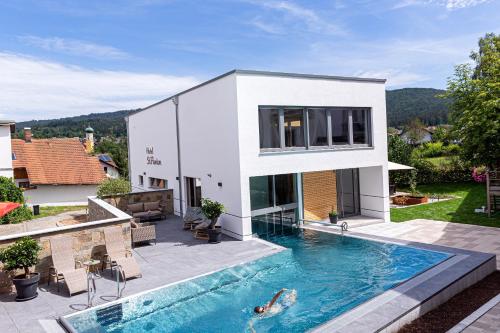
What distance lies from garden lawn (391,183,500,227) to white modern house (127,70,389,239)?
2570 mm

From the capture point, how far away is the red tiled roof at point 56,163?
3597cm

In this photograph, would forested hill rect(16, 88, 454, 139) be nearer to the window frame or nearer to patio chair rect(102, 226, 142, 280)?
the window frame

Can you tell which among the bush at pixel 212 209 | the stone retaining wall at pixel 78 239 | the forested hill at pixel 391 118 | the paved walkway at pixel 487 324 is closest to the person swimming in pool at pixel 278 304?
the paved walkway at pixel 487 324

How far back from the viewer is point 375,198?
19.2 metres

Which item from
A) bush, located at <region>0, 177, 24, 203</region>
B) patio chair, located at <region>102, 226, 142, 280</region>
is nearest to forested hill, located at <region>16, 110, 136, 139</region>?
bush, located at <region>0, 177, 24, 203</region>

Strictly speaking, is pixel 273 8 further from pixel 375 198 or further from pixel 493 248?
pixel 493 248

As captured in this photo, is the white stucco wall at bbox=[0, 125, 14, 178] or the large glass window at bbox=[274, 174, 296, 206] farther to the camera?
the white stucco wall at bbox=[0, 125, 14, 178]

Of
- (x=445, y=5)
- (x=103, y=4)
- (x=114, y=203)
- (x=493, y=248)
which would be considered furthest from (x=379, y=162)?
(x=103, y=4)

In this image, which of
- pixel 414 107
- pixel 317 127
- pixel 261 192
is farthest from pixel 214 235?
pixel 414 107

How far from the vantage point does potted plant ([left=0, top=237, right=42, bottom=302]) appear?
9.50 meters

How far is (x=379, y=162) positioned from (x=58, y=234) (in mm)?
14321

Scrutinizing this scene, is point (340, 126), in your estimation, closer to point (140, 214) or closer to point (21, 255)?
point (140, 214)

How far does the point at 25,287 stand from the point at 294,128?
11.2 m

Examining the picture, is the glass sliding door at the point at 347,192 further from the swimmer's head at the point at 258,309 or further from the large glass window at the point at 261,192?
the swimmer's head at the point at 258,309
